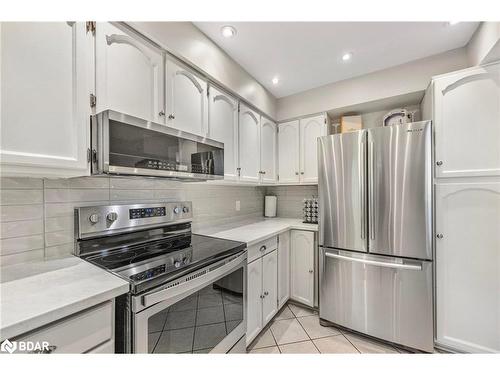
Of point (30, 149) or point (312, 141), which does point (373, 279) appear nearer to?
point (312, 141)

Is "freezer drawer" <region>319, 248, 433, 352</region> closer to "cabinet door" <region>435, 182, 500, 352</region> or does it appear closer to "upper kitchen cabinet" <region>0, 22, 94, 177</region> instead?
"cabinet door" <region>435, 182, 500, 352</region>

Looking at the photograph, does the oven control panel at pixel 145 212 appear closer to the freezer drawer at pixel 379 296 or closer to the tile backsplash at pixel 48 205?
the tile backsplash at pixel 48 205

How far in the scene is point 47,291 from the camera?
30.1 inches

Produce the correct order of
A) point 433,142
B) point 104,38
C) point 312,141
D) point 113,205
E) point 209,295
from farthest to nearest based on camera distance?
point 312,141, point 433,142, point 113,205, point 209,295, point 104,38

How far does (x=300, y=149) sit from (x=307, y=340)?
6.29 ft

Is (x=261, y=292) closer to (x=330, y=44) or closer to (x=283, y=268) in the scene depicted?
(x=283, y=268)

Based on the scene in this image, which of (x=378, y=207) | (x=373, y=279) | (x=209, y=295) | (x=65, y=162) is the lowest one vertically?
(x=373, y=279)

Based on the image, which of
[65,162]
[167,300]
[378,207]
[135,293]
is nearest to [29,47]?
[65,162]

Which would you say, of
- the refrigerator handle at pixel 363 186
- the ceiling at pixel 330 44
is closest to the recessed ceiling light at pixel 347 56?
the ceiling at pixel 330 44

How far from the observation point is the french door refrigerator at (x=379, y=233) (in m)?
1.56

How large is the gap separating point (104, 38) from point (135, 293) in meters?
1.22

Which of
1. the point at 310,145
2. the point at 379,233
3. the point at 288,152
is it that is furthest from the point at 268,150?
the point at 379,233

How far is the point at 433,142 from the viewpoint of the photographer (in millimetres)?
1594

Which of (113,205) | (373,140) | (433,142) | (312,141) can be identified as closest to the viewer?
(113,205)
